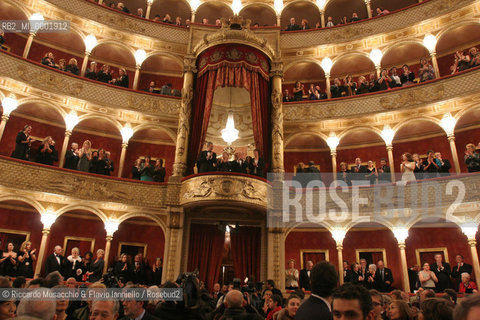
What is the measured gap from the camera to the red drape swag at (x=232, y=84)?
12.0m

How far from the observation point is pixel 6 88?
11.4 meters

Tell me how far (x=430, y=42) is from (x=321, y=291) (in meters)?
13.3

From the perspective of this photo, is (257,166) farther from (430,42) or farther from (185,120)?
(430,42)

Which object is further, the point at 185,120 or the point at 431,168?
the point at 185,120

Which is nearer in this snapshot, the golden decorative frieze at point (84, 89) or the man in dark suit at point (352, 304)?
the man in dark suit at point (352, 304)

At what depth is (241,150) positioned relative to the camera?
14320 mm

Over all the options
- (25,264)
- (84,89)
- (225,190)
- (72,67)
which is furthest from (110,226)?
(72,67)

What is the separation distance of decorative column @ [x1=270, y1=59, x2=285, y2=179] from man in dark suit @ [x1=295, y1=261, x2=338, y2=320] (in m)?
9.21

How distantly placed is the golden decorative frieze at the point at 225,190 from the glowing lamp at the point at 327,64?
6409 mm

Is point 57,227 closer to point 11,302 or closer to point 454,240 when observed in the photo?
point 11,302

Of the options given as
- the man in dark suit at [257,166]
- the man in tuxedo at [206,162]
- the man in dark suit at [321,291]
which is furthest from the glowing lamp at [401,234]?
the man in dark suit at [321,291]

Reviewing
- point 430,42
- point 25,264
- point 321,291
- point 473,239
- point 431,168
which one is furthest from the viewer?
point 430,42

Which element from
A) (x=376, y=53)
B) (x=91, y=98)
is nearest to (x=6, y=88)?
(x=91, y=98)

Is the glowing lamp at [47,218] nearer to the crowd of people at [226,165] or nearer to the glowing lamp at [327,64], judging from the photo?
the crowd of people at [226,165]
